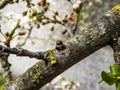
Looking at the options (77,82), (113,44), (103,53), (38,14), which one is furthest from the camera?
(103,53)

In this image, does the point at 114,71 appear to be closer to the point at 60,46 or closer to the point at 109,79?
the point at 109,79

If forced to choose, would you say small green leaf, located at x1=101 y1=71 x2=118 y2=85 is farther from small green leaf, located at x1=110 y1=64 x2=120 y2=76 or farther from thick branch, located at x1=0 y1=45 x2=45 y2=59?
thick branch, located at x1=0 y1=45 x2=45 y2=59

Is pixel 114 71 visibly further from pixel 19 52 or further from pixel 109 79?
pixel 19 52

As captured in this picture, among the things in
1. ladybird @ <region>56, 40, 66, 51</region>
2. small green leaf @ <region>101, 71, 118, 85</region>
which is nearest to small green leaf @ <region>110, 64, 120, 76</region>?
small green leaf @ <region>101, 71, 118, 85</region>

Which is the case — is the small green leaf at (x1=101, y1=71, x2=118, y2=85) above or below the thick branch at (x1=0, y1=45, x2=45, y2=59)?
below

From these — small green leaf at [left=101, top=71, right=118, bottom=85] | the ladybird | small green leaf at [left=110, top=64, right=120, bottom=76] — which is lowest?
small green leaf at [left=101, top=71, right=118, bottom=85]

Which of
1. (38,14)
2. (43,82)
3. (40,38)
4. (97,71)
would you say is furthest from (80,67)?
(43,82)

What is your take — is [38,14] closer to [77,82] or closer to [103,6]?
[77,82]

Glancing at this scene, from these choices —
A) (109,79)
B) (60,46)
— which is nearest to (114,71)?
(109,79)

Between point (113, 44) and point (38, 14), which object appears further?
point (38, 14)
